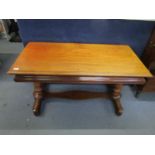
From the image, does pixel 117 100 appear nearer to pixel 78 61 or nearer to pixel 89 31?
pixel 78 61

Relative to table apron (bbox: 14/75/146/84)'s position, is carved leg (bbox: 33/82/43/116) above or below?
below

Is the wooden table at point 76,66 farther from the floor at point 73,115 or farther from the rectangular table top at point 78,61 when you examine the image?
the floor at point 73,115

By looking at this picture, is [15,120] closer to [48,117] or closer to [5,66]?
[48,117]

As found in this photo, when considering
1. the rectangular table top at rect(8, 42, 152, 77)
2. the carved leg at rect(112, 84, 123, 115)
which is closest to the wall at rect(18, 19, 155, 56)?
the rectangular table top at rect(8, 42, 152, 77)

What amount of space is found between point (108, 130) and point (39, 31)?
3.28 ft

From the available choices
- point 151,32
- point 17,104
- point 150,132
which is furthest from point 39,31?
point 150,132

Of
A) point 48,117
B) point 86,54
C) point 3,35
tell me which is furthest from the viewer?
point 3,35

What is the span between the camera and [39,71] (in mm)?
844

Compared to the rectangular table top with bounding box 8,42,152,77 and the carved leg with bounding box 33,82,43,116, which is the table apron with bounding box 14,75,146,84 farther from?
the carved leg with bounding box 33,82,43,116

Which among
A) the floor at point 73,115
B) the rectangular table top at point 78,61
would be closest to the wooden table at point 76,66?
the rectangular table top at point 78,61

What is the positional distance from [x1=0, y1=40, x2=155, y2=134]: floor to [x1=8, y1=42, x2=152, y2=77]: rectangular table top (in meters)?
0.48

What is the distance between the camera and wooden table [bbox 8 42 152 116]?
2.80 ft

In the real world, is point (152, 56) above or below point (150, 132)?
above

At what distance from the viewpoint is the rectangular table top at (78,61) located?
855 mm
